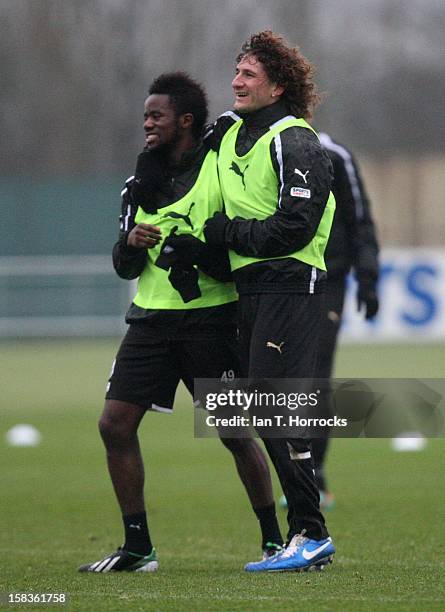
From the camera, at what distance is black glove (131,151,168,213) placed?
5926mm

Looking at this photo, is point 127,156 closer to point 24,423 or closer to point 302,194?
point 24,423

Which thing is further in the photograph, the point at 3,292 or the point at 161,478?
the point at 3,292

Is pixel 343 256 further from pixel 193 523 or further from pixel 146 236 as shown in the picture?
pixel 146 236

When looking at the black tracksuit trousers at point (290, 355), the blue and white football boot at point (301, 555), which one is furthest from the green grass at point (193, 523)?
the black tracksuit trousers at point (290, 355)

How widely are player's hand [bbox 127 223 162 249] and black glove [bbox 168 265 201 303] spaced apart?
0.15 metres

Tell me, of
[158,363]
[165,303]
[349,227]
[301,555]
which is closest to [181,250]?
[165,303]

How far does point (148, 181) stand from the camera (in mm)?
5918

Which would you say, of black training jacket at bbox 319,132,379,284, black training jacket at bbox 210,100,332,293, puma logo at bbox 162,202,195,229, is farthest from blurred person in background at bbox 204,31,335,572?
black training jacket at bbox 319,132,379,284

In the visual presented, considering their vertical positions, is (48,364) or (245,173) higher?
(245,173)

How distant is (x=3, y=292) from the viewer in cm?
2444

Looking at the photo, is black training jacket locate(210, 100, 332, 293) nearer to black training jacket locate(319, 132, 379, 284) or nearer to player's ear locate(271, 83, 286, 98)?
player's ear locate(271, 83, 286, 98)

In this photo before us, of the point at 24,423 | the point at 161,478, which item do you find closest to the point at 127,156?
the point at 24,423

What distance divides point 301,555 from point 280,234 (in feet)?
4.01

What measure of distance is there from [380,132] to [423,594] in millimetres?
20332
